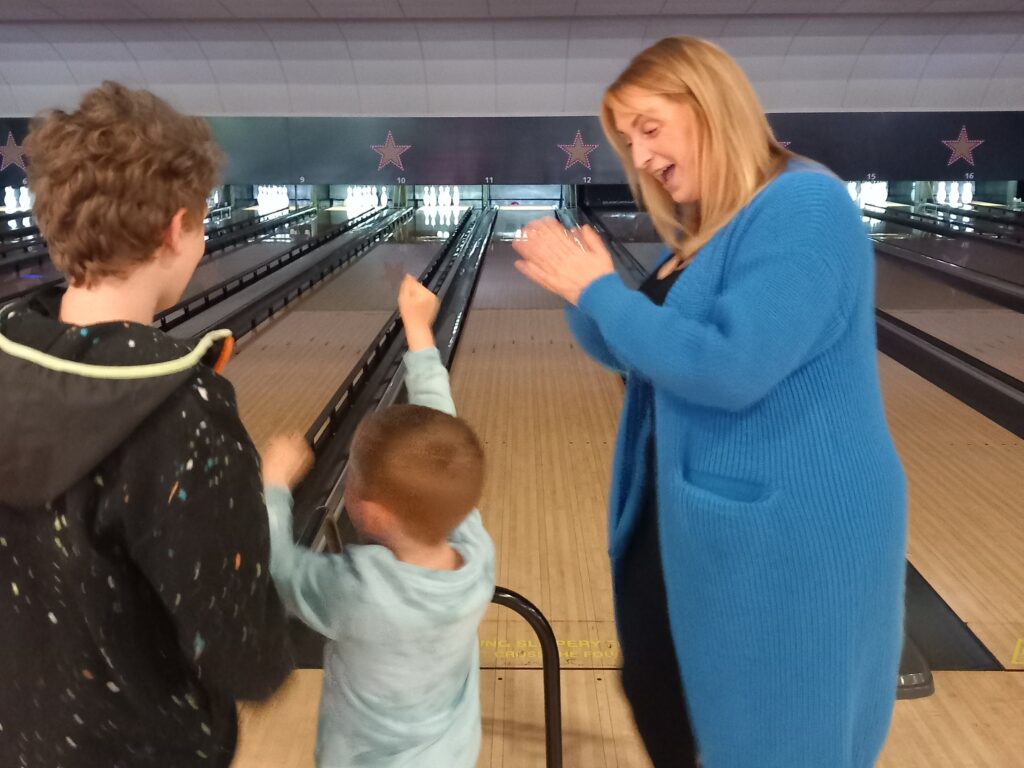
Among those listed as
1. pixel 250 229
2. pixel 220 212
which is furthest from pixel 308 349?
pixel 220 212

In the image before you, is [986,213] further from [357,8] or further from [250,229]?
[250,229]

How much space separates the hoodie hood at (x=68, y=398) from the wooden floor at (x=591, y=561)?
0.31 meters

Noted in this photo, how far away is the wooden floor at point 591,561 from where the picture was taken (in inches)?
64.9

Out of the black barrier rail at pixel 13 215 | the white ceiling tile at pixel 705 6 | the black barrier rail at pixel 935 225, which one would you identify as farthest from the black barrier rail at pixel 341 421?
the black barrier rail at pixel 935 225

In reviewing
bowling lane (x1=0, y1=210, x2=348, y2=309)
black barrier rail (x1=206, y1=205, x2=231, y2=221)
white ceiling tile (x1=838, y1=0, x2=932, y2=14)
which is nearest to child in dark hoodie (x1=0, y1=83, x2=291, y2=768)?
bowling lane (x1=0, y1=210, x2=348, y2=309)

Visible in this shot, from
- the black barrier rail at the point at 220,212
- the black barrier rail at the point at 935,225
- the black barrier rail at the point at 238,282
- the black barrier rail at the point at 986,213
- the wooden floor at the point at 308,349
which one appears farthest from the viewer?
the black barrier rail at the point at 220,212

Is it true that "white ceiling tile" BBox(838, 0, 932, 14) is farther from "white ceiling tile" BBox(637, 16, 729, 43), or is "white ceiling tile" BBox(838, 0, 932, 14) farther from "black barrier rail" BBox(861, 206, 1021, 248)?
"black barrier rail" BBox(861, 206, 1021, 248)

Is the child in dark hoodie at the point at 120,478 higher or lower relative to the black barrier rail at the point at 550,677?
higher

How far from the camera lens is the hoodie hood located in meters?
0.61

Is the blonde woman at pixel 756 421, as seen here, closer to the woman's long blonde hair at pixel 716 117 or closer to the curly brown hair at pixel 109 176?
the woman's long blonde hair at pixel 716 117

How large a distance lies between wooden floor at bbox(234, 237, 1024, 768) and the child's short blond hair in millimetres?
209

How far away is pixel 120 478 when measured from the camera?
0.64m

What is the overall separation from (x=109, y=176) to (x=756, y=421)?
0.63m

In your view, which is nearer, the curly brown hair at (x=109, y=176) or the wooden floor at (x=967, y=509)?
the curly brown hair at (x=109, y=176)
